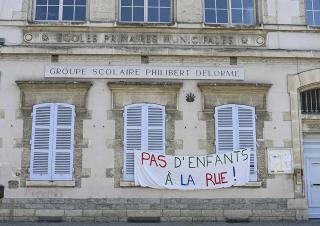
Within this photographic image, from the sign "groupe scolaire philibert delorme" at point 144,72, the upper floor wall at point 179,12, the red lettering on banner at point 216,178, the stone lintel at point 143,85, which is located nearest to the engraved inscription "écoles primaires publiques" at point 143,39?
the upper floor wall at point 179,12

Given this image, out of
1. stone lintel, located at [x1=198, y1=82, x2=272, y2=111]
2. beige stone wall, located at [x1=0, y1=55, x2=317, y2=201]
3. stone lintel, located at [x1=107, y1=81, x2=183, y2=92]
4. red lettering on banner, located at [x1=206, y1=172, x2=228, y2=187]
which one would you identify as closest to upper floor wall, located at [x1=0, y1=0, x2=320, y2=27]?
beige stone wall, located at [x1=0, y1=55, x2=317, y2=201]

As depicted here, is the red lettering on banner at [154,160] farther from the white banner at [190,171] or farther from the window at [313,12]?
the window at [313,12]

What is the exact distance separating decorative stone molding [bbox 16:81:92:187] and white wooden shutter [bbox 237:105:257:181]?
385 cm

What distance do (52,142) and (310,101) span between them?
6.69m

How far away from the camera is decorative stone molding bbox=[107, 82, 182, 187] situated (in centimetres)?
1258

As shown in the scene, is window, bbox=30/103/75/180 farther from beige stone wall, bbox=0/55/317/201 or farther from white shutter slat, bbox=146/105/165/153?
white shutter slat, bbox=146/105/165/153

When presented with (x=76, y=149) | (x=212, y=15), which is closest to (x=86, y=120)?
(x=76, y=149)

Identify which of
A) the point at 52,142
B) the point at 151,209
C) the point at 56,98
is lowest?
the point at 151,209

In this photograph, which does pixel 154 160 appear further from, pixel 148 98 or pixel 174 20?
pixel 174 20

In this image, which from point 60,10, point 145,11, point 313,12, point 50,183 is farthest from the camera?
point 313,12

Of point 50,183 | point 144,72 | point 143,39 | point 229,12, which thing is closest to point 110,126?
point 144,72

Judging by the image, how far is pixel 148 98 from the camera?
1273 cm

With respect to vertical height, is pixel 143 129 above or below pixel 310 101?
below

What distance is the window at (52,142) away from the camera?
1228 centimetres
